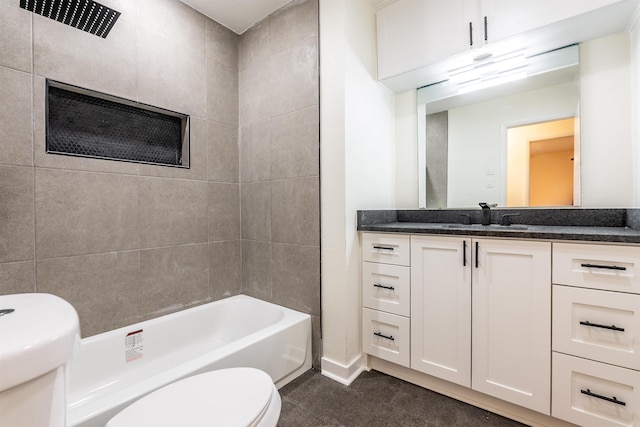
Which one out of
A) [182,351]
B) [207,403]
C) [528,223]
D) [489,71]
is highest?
[489,71]

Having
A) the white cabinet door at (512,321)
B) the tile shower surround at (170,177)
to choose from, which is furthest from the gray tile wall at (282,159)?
the white cabinet door at (512,321)

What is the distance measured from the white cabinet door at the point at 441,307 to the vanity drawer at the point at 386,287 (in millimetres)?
49

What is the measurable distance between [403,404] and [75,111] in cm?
245

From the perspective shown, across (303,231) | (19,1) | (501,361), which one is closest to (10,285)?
Answer: (19,1)

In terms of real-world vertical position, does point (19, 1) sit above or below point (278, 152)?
above

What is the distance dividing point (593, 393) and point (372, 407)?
970mm

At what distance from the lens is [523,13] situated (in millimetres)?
1491

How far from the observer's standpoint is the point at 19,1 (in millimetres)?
1356

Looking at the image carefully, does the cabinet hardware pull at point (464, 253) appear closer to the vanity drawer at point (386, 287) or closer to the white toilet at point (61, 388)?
the vanity drawer at point (386, 287)

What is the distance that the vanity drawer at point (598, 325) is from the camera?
3.64 feet

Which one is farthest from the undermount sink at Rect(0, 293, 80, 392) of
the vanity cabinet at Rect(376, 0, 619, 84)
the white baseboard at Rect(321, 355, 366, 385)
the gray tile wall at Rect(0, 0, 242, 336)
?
the vanity cabinet at Rect(376, 0, 619, 84)

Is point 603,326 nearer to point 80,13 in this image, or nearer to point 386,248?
point 386,248

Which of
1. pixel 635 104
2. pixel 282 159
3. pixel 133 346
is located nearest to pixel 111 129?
pixel 282 159

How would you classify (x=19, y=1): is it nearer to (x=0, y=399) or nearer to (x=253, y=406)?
(x=0, y=399)
